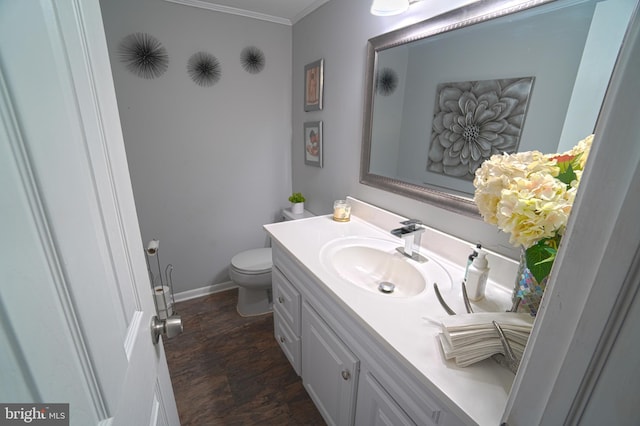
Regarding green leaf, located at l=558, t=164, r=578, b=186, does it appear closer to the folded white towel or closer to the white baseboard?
the folded white towel

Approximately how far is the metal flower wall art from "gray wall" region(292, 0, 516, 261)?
228 millimetres

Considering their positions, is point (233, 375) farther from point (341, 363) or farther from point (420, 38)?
point (420, 38)

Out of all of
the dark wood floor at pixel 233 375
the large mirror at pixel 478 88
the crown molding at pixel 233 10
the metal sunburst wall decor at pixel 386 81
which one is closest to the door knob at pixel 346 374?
the dark wood floor at pixel 233 375

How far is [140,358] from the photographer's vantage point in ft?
1.74

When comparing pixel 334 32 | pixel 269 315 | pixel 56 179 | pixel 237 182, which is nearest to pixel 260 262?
pixel 269 315

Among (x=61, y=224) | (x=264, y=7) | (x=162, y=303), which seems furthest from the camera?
(x=264, y=7)

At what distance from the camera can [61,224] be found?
30 centimetres

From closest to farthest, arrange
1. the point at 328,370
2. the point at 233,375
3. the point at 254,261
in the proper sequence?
the point at 328,370
the point at 233,375
the point at 254,261

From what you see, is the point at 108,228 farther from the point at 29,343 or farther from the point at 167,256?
the point at 167,256

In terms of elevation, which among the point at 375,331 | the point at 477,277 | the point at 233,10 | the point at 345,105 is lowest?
the point at 375,331

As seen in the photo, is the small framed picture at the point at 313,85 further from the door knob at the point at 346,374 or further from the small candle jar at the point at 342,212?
the door knob at the point at 346,374

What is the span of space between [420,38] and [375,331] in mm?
1168

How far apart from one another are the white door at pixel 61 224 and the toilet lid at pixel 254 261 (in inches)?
53.3

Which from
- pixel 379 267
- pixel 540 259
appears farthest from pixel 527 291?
pixel 379 267
